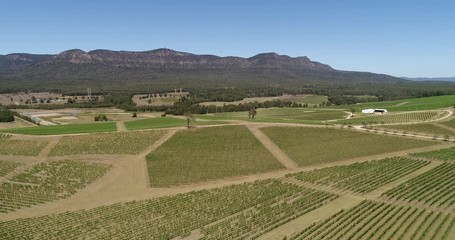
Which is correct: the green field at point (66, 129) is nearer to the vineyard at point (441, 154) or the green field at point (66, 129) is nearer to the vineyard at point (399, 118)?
the vineyard at point (399, 118)

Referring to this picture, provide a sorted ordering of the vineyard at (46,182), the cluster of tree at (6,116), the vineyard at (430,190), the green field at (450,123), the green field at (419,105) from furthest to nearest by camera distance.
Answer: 1. the green field at (419,105)
2. the cluster of tree at (6,116)
3. the green field at (450,123)
4. the vineyard at (46,182)
5. the vineyard at (430,190)

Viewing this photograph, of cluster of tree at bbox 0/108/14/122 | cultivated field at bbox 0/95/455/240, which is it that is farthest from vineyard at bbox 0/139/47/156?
cluster of tree at bbox 0/108/14/122

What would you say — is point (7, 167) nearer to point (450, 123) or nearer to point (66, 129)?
point (66, 129)

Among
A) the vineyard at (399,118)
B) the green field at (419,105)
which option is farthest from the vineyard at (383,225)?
the green field at (419,105)

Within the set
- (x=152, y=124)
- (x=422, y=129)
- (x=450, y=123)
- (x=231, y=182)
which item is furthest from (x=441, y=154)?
(x=152, y=124)

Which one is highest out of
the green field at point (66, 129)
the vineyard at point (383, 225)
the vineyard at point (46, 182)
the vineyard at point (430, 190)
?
the green field at point (66, 129)

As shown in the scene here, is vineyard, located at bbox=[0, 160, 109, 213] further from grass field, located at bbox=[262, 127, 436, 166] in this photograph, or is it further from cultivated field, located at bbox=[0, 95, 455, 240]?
grass field, located at bbox=[262, 127, 436, 166]
